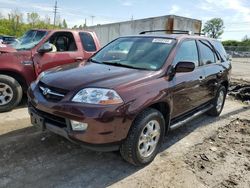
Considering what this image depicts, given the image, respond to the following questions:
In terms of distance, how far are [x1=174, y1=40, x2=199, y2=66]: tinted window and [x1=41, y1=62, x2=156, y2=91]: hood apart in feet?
2.46

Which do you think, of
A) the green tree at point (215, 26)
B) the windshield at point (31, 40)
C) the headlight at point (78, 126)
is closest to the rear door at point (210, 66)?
the headlight at point (78, 126)

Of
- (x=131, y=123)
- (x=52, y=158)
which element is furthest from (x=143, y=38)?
(x=52, y=158)

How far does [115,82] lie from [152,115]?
66 centimetres

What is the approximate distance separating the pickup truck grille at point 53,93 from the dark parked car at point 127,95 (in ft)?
0.04

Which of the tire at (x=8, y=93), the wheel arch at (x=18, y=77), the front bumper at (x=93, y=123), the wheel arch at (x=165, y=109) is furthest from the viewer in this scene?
the wheel arch at (x=18, y=77)

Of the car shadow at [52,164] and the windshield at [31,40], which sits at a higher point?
the windshield at [31,40]

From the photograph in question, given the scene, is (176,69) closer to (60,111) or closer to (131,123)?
(131,123)

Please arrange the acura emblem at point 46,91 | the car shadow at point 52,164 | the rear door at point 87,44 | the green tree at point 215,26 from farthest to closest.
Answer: the green tree at point 215,26 < the rear door at point 87,44 < the acura emblem at point 46,91 < the car shadow at point 52,164

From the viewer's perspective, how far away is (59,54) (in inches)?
243

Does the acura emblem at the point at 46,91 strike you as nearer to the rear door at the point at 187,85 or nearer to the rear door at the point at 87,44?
the rear door at the point at 187,85

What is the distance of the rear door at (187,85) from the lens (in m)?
3.96

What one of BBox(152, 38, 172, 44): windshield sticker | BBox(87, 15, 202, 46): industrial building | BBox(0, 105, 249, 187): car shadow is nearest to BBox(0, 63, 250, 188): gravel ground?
BBox(0, 105, 249, 187): car shadow

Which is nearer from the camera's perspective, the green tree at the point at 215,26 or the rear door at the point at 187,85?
the rear door at the point at 187,85

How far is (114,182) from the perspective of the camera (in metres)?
3.19
